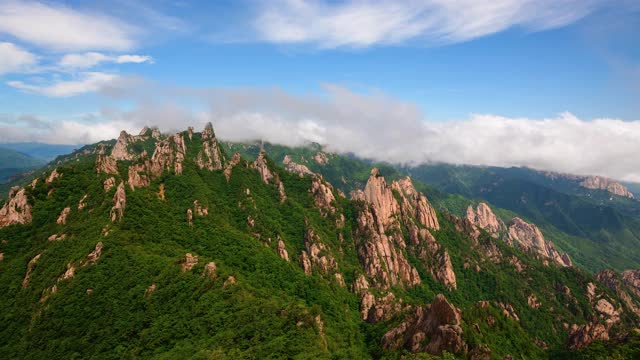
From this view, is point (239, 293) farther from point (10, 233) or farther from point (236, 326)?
Result: point (10, 233)

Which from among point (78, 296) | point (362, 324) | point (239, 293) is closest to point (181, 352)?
point (239, 293)

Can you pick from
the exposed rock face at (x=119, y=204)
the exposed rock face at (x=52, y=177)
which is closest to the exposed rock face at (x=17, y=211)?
the exposed rock face at (x=52, y=177)

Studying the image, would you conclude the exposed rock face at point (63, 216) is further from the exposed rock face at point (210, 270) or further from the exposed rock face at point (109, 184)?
the exposed rock face at point (210, 270)

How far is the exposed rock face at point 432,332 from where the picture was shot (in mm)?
123125

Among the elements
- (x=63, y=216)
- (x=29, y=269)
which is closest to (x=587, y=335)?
(x=29, y=269)

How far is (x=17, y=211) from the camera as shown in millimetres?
Result: 170375

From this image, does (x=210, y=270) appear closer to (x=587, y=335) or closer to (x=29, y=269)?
(x=29, y=269)

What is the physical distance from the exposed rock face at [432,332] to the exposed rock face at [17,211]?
15893 cm

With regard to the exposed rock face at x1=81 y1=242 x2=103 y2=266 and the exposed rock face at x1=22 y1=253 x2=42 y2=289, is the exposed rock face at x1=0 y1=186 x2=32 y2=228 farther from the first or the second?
the exposed rock face at x1=81 y1=242 x2=103 y2=266

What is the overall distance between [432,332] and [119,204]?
461 ft

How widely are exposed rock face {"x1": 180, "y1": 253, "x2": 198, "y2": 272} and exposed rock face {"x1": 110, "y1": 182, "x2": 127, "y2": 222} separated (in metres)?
41.3

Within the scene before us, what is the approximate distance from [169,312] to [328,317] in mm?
74097

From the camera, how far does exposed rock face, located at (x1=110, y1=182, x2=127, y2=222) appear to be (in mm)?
171375

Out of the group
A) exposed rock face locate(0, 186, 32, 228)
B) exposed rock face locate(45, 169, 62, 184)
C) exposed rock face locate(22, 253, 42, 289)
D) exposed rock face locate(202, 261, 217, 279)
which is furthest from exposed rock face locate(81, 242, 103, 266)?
exposed rock face locate(45, 169, 62, 184)
